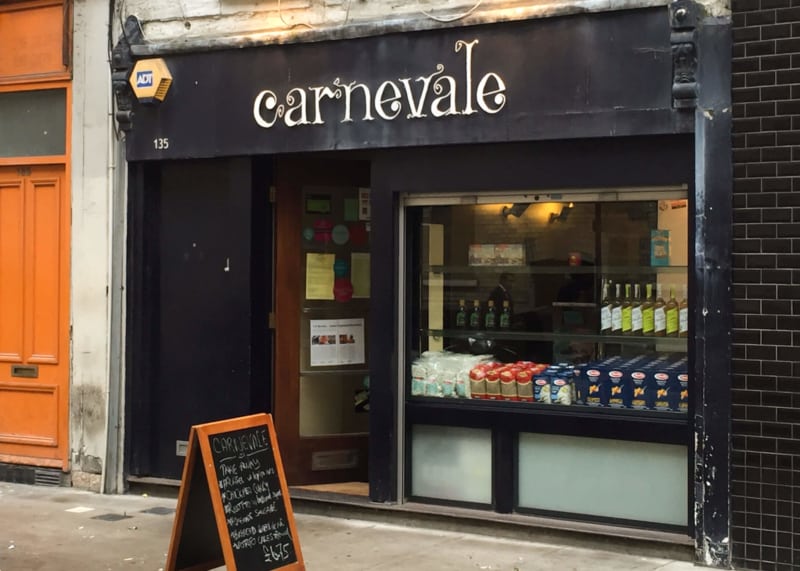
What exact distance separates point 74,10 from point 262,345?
3456 millimetres

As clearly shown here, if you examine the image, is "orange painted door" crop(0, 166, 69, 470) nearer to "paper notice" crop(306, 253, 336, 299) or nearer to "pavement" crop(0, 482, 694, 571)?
"pavement" crop(0, 482, 694, 571)

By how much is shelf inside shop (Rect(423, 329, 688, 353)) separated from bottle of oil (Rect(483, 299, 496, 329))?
5 cm

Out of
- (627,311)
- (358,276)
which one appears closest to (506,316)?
(627,311)

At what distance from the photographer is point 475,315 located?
8.20 metres

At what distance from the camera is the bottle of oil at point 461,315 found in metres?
8.23

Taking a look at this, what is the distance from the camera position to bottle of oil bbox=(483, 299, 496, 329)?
26.6 ft

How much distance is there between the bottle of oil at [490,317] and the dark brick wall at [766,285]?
6.38 feet

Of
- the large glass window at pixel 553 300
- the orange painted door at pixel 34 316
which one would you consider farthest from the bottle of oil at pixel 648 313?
the orange painted door at pixel 34 316

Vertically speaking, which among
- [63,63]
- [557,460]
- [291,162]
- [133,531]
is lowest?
[133,531]

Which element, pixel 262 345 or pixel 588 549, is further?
pixel 262 345

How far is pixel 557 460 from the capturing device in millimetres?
7633

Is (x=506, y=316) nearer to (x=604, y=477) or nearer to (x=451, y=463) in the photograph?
(x=451, y=463)

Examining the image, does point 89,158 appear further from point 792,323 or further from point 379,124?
point 792,323

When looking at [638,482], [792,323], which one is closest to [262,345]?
[638,482]
